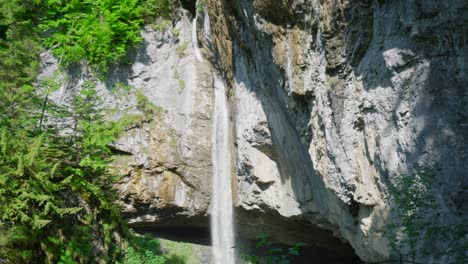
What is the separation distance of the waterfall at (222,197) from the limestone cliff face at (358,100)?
2.31 meters

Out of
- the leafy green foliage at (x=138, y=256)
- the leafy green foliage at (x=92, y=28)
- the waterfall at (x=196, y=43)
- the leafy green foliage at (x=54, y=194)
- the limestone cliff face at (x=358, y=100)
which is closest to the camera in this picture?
the limestone cliff face at (x=358, y=100)

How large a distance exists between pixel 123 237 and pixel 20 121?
112 inches

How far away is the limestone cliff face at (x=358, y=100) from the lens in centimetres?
554

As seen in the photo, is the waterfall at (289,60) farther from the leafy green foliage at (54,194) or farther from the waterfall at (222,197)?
the waterfall at (222,197)

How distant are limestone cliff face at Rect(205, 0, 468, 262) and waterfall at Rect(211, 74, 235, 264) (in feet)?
7.58

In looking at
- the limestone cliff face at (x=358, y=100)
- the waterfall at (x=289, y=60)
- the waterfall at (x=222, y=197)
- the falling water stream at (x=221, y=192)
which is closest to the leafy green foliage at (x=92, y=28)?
the falling water stream at (x=221, y=192)

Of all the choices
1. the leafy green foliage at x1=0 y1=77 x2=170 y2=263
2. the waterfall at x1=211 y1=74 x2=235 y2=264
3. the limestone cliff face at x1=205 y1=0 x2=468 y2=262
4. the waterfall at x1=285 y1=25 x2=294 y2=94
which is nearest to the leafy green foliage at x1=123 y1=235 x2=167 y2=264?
the leafy green foliage at x1=0 y1=77 x2=170 y2=263

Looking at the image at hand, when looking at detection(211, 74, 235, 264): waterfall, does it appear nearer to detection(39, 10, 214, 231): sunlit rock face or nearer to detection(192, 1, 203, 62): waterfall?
detection(39, 10, 214, 231): sunlit rock face

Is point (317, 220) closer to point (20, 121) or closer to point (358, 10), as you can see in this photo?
point (358, 10)

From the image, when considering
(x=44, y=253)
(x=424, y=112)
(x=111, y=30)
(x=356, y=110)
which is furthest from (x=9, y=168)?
(x=111, y=30)

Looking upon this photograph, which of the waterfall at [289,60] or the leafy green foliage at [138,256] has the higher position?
the waterfall at [289,60]

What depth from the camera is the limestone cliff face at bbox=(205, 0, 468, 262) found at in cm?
554

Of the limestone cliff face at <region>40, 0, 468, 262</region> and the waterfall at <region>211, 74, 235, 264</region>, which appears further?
the waterfall at <region>211, 74, 235, 264</region>

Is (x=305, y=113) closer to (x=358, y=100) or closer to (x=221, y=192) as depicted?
(x=358, y=100)
